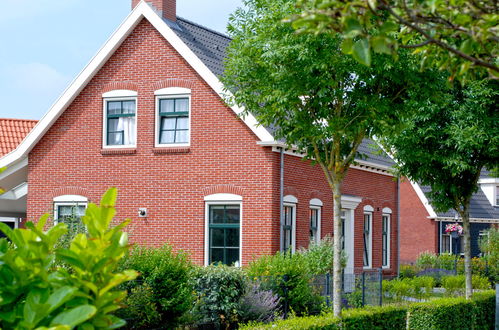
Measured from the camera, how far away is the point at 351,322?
467 inches

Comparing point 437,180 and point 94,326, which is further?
point 437,180

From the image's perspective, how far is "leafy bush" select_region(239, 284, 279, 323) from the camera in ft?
48.4

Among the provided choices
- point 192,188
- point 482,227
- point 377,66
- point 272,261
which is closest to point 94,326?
point 377,66

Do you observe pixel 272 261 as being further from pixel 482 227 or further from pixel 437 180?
pixel 482 227

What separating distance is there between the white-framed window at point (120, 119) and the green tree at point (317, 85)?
824 cm

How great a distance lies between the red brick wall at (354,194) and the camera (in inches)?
817

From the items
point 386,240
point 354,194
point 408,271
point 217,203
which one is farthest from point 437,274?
point 217,203

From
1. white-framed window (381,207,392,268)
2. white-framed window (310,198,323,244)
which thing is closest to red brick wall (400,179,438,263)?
white-framed window (381,207,392,268)

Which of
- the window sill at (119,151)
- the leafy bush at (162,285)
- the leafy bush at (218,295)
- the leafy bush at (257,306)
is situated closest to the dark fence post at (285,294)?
the leafy bush at (257,306)

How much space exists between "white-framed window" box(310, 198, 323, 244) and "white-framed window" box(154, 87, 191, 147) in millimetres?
4236

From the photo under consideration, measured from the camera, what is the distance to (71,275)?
10.9ft

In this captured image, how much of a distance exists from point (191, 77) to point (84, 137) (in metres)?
3.77

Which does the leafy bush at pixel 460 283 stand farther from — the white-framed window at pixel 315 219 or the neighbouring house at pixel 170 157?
the white-framed window at pixel 315 219

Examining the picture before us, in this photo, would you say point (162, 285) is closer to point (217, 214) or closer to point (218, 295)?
point (218, 295)
